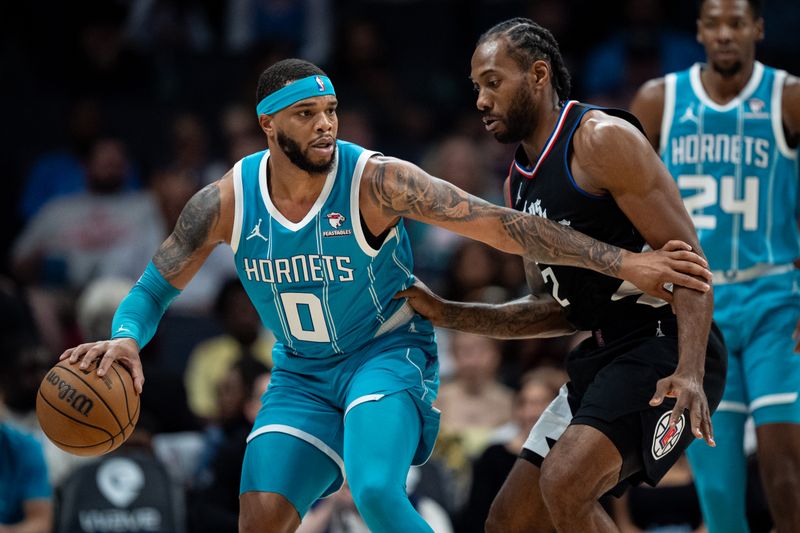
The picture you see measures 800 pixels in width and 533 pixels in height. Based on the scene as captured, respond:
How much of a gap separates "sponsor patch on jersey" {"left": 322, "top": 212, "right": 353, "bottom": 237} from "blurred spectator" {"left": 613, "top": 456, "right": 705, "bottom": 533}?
3.22m

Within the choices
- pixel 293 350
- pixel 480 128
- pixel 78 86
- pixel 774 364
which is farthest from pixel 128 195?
pixel 774 364

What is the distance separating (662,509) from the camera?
771cm

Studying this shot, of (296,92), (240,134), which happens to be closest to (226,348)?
(240,134)

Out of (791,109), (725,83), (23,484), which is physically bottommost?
(23,484)

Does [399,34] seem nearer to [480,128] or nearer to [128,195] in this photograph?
[480,128]

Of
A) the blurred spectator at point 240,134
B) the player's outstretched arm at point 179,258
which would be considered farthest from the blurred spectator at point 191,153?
the player's outstretched arm at point 179,258

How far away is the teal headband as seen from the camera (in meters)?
5.27

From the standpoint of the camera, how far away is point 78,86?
12.0 meters

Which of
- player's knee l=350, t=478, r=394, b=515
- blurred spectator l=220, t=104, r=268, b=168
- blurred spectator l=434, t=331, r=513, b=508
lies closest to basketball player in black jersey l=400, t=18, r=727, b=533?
player's knee l=350, t=478, r=394, b=515

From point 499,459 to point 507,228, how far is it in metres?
2.89

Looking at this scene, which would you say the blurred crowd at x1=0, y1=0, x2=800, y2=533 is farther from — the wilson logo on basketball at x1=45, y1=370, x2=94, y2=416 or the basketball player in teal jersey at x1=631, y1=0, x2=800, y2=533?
the wilson logo on basketball at x1=45, y1=370, x2=94, y2=416

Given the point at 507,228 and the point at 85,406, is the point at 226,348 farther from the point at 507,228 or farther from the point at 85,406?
the point at 507,228

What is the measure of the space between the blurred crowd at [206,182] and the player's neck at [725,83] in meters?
2.39

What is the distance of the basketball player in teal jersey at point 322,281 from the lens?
16.9ft
